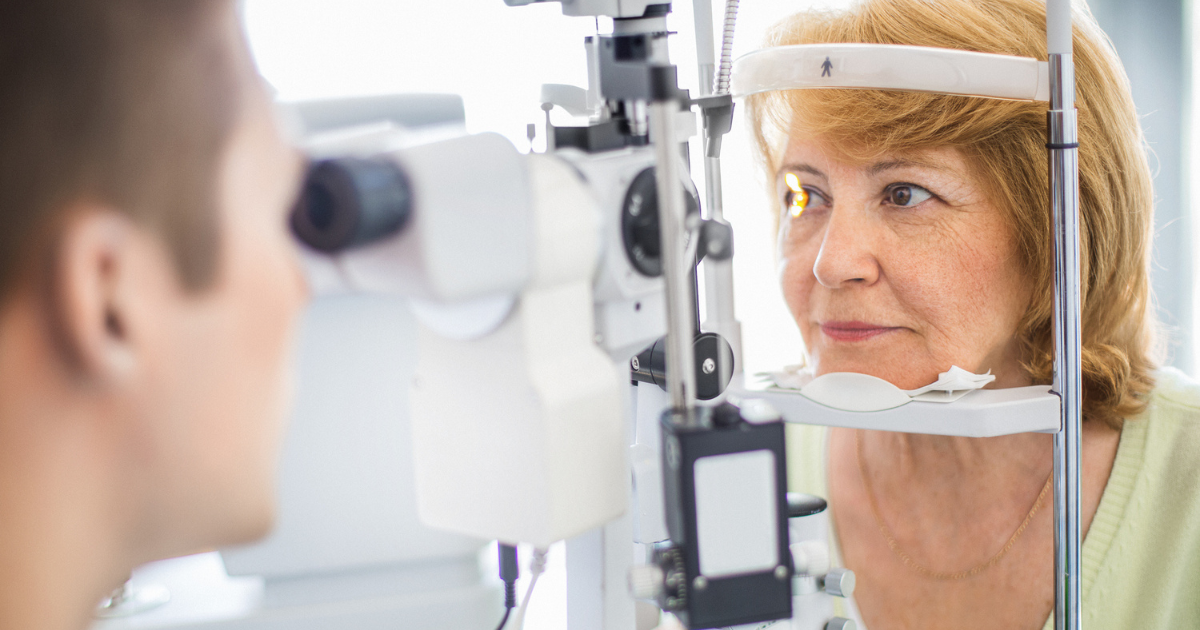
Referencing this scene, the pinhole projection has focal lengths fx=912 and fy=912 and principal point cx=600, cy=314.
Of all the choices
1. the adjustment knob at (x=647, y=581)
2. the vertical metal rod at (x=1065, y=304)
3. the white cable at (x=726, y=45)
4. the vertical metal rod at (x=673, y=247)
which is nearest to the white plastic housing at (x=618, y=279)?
the vertical metal rod at (x=673, y=247)

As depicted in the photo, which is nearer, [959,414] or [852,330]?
[959,414]

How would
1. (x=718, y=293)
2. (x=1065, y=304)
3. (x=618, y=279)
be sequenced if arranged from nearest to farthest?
(x=618, y=279) < (x=1065, y=304) < (x=718, y=293)

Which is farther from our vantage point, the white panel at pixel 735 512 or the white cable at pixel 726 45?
the white cable at pixel 726 45

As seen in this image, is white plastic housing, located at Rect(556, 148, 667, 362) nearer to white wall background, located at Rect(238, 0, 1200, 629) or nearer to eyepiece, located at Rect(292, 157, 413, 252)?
eyepiece, located at Rect(292, 157, 413, 252)

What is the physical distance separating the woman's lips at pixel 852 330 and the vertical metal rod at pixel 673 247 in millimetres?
605

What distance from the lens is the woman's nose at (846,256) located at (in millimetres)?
1046

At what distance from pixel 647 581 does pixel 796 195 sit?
2.41 feet

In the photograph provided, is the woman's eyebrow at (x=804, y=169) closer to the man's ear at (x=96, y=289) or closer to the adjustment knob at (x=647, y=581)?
the adjustment knob at (x=647, y=581)

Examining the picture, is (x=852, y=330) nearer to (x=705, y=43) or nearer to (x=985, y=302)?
(x=985, y=302)

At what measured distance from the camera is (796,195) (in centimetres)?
115

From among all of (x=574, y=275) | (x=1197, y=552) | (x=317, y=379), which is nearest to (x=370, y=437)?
(x=317, y=379)

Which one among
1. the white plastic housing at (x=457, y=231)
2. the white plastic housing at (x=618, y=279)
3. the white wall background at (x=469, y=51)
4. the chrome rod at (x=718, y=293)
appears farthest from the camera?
the white wall background at (x=469, y=51)

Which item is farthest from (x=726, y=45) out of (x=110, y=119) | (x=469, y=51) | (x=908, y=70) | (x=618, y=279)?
(x=469, y=51)

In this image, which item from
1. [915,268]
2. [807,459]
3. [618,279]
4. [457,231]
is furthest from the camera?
[807,459]
